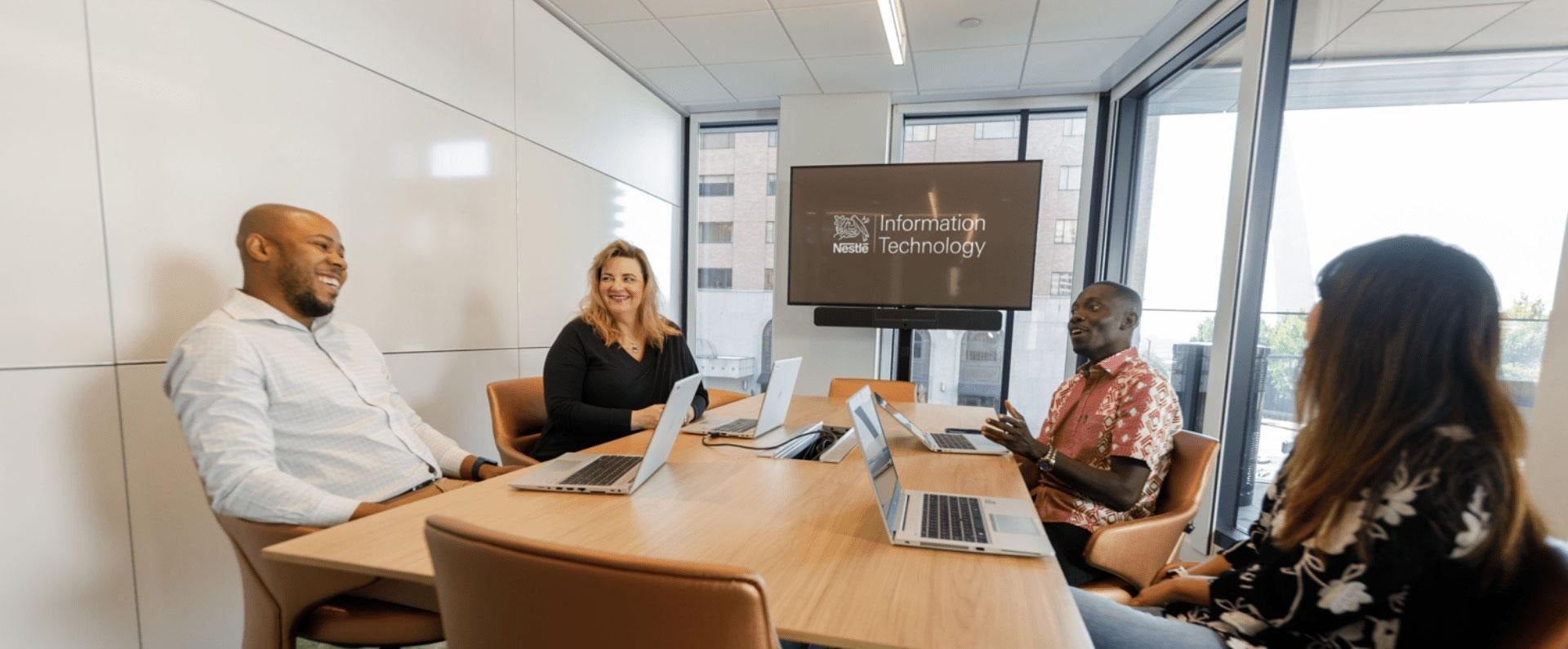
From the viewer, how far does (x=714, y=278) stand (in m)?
5.23

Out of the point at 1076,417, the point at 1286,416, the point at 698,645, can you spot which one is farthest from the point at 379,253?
the point at 1286,416

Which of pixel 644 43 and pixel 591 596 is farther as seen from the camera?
pixel 644 43

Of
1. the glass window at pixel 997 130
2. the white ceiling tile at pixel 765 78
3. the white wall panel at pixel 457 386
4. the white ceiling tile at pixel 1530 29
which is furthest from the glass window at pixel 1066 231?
the white wall panel at pixel 457 386

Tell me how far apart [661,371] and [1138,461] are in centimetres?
189

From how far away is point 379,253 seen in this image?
7.88ft

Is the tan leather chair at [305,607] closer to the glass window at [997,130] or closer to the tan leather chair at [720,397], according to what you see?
the tan leather chair at [720,397]

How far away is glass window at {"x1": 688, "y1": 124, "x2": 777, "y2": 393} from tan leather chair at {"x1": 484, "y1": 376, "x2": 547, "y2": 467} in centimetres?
256

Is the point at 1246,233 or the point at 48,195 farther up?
the point at 1246,233

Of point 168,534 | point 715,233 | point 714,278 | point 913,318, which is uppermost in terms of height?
point 715,233

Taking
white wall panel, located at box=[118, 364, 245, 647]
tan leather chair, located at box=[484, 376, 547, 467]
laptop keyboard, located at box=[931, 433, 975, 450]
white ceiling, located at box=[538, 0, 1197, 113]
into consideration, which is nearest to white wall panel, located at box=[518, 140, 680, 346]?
tan leather chair, located at box=[484, 376, 547, 467]

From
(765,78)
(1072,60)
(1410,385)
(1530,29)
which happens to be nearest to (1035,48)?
(1072,60)

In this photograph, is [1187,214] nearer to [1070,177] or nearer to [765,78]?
[1070,177]

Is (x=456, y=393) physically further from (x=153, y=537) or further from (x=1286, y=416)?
(x=1286, y=416)

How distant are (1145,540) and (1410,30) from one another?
2.20m
